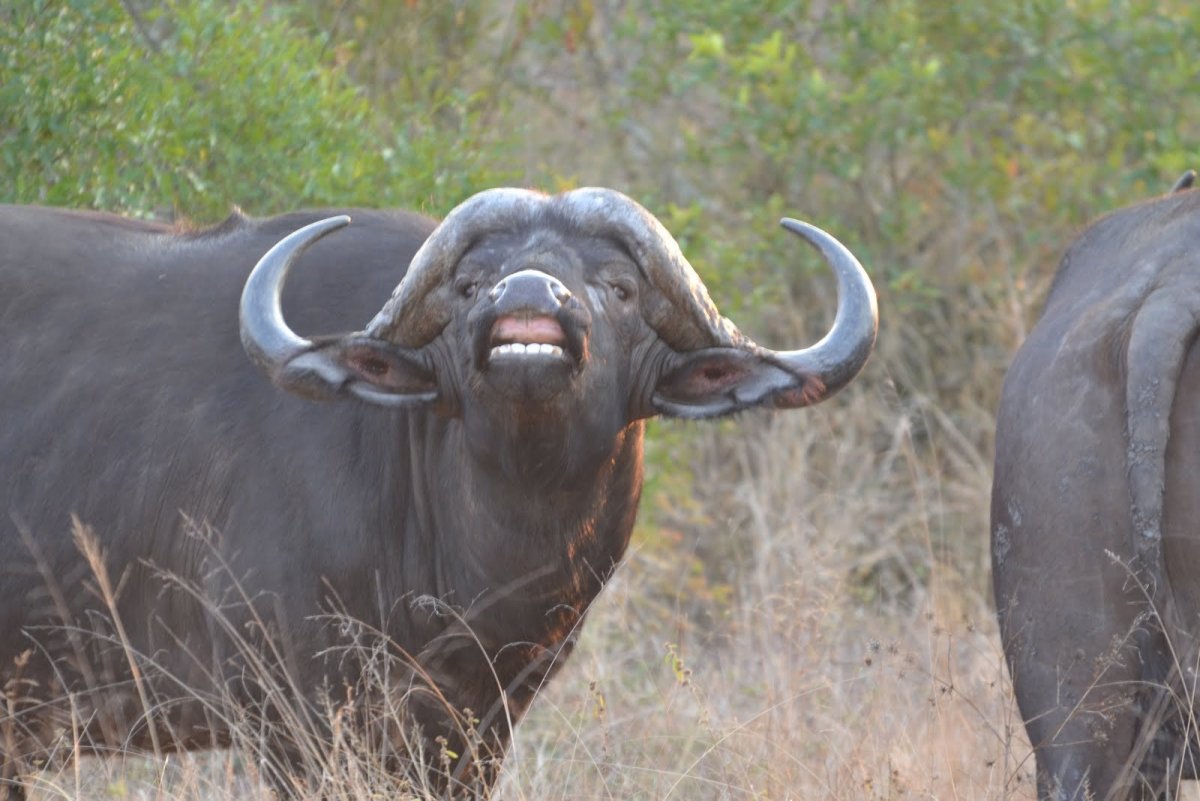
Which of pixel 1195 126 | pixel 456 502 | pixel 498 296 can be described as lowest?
pixel 1195 126

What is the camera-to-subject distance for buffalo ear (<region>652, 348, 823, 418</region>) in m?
4.56

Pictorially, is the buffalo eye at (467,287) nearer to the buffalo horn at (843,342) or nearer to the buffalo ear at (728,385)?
the buffalo ear at (728,385)

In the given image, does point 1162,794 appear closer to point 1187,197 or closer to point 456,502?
point 1187,197

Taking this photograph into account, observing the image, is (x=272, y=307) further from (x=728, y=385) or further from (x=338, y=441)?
(x=728, y=385)

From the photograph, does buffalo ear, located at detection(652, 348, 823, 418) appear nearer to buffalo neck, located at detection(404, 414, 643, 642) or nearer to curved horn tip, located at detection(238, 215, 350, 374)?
buffalo neck, located at detection(404, 414, 643, 642)

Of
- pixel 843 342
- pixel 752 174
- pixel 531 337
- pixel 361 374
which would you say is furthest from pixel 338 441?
pixel 752 174

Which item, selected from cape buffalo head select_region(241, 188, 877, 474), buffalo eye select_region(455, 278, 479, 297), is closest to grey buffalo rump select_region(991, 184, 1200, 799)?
cape buffalo head select_region(241, 188, 877, 474)

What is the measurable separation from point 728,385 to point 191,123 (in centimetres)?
276

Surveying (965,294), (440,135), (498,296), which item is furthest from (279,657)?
(965,294)

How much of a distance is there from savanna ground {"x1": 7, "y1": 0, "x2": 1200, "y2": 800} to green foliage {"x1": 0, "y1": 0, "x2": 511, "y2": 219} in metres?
0.01

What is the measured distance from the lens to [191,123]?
6566 mm

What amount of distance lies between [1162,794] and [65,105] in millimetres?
4048

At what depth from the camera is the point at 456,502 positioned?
4.75 metres

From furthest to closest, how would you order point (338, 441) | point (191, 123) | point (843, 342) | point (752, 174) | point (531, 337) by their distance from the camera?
point (752, 174), point (191, 123), point (338, 441), point (843, 342), point (531, 337)
